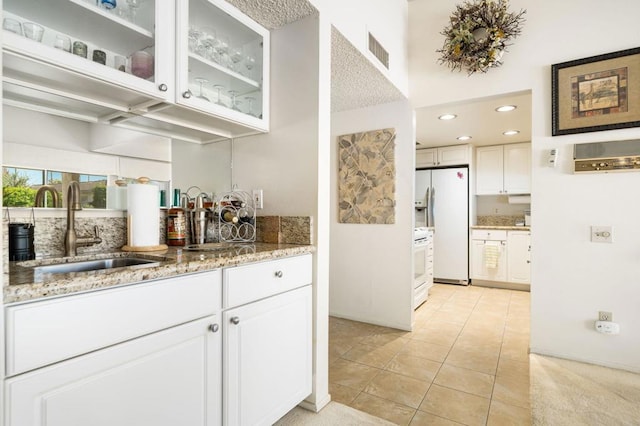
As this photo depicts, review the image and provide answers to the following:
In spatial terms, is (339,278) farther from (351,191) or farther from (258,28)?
(258,28)

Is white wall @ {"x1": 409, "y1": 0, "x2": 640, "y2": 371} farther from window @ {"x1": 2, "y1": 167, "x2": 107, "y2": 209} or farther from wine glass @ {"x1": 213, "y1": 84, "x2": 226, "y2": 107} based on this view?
window @ {"x1": 2, "y1": 167, "x2": 107, "y2": 209}

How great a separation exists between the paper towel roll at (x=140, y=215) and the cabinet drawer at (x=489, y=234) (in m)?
4.61

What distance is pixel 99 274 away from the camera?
0.98m

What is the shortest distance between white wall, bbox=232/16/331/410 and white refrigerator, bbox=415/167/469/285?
3756mm

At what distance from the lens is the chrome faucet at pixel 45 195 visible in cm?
140

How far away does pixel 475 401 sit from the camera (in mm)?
1931

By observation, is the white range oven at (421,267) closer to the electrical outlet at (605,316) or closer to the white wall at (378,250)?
the white wall at (378,250)

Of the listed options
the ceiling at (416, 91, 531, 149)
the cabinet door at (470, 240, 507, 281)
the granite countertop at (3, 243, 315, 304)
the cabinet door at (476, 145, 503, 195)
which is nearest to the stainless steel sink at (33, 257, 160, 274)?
the granite countertop at (3, 243, 315, 304)

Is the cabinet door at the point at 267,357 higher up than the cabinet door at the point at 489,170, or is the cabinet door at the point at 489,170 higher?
the cabinet door at the point at 489,170

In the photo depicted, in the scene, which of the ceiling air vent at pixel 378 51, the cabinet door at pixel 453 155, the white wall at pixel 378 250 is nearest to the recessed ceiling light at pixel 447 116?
the white wall at pixel 378 250

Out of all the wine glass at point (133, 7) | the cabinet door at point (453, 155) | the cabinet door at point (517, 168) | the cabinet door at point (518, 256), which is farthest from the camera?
the cabinet door at point (453, 155)

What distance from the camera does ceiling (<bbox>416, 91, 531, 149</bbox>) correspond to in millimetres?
3221

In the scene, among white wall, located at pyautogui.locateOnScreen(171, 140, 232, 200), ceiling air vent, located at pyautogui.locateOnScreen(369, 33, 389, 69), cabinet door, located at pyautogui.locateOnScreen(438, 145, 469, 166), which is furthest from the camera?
cabinet door, located at pyautogui.locateOnScreen(438, 145, 469, 166)

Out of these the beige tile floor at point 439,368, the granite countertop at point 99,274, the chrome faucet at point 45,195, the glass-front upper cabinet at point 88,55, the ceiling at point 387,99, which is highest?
the ceiling at point 387,99
